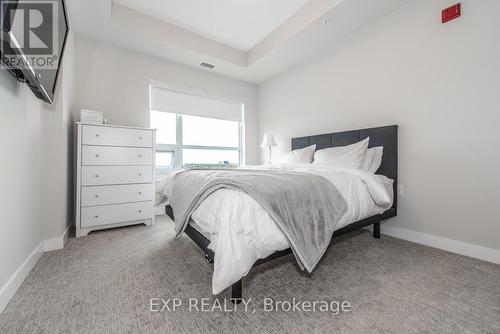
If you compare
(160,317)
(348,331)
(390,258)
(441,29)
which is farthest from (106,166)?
(441,29)

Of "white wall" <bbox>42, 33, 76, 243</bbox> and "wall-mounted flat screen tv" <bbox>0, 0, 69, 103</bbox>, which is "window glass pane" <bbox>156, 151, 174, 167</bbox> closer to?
"white wall" <bbox>42, 33, 76, 243</bbox>

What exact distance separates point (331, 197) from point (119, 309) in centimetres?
147

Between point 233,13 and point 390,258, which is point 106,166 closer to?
point 233,13

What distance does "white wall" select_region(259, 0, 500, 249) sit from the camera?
1801 mm

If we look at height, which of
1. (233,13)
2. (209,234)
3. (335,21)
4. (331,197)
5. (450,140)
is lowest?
(209,234)

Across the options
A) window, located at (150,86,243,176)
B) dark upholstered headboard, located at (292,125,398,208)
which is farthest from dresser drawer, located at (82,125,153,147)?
dark upholstered headboard, located at (292,125,398,208)

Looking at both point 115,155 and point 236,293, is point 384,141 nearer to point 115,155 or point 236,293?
point 236,293

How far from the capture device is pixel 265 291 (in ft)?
4.50

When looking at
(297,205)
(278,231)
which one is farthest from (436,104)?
(278,231)

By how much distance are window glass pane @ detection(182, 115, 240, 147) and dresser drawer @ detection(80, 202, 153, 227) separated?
142cm

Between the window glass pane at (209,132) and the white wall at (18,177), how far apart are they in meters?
2.08

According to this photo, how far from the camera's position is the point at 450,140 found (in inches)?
78.4

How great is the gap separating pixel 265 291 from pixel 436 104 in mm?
2320

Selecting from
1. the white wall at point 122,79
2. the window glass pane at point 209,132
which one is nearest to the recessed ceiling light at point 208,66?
the white wall at point 122,79
